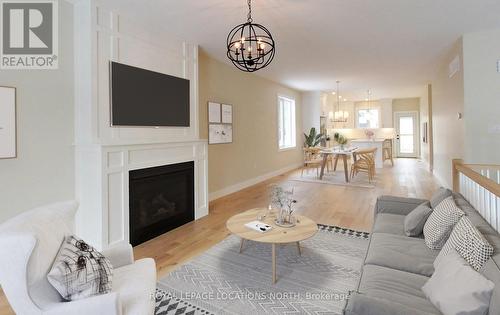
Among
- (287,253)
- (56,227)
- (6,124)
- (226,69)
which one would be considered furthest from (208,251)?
(226,69)

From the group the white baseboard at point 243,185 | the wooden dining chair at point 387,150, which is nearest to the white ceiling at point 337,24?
the white baseboard at point 243,185

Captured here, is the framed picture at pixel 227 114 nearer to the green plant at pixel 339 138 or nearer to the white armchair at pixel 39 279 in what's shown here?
the white armchair at pixel 39 279

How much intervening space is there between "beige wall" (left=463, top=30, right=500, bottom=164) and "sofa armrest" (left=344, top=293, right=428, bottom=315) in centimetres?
407

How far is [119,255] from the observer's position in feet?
6.01

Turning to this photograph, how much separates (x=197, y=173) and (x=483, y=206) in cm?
328

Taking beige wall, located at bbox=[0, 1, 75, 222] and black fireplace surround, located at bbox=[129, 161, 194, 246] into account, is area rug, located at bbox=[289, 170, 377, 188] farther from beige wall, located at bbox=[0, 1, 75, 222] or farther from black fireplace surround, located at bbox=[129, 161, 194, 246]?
beige wall, located at bbox=[0, 1, 75, 222]

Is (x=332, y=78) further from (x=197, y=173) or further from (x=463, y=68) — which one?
(x=197, y=173)

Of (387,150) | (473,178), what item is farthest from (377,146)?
(473,178)

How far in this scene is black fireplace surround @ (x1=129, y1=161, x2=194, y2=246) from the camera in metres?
3.19

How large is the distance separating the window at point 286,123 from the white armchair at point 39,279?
6961 mm

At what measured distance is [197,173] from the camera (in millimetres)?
4094

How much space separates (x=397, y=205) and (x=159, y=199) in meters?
2.84

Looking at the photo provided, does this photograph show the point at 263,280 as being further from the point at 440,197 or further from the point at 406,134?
the point at 406,134

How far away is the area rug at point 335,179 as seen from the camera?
643 centimetres
